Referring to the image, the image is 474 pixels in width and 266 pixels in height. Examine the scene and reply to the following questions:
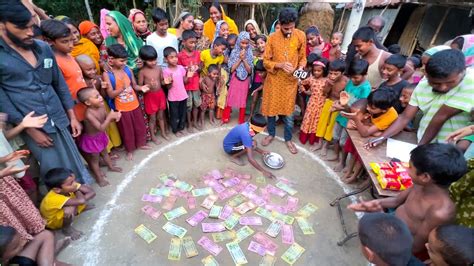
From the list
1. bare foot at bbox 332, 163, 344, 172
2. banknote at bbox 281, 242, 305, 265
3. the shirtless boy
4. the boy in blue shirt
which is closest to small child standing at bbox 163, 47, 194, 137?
the boy in blue shirt

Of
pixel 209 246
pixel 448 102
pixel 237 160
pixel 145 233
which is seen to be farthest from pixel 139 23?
pixel 448 102

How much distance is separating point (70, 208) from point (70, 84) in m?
1.51

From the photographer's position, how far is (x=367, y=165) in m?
2.99

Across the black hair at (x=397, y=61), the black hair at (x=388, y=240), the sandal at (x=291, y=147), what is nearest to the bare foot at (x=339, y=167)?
the sandal at (x=291, y=147)

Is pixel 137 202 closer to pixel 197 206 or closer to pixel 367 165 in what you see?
pixel 197 206

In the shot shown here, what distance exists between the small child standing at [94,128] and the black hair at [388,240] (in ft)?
10.6

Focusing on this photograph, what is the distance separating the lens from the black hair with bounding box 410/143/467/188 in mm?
2137

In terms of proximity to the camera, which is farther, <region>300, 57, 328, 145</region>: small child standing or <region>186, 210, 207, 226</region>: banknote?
<region>300, 57, 328, 145</region>: small child standing

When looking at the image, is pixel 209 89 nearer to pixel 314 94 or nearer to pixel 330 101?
pixel 314 94

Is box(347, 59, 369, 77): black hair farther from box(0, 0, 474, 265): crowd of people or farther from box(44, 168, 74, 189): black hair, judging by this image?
box(44, 168, 74, 189): black hair

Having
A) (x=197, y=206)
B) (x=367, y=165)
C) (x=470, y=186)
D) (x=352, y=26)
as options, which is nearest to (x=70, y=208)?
(x=197, y=206)

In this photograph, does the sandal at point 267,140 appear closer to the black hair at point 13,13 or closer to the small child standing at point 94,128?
the small child standing at point 94,128

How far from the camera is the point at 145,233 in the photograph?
325 centimetres

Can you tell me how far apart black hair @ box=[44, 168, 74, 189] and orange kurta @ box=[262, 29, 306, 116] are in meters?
3.21
